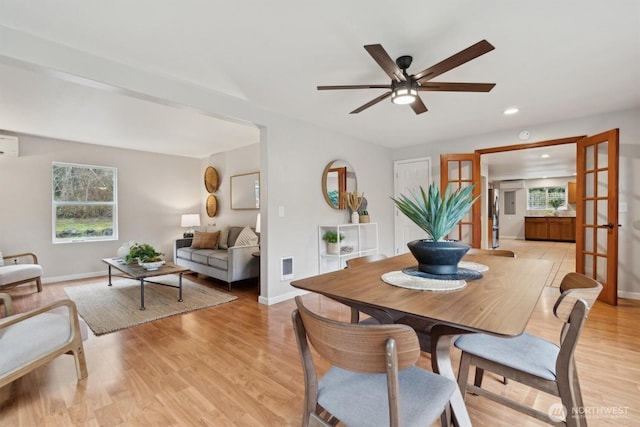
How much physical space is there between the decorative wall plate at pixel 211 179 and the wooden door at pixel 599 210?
6012mm

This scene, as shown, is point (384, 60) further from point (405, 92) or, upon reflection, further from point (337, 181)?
point (337, 181)

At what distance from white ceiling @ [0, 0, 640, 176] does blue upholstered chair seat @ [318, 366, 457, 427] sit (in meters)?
1.93

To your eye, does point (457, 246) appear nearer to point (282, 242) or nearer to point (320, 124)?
point (282, 242)

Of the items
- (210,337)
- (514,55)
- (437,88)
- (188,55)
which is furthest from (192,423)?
(514,55)

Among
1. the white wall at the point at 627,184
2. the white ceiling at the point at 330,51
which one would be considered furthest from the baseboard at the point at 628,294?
the white ceiling at the point at 330,51

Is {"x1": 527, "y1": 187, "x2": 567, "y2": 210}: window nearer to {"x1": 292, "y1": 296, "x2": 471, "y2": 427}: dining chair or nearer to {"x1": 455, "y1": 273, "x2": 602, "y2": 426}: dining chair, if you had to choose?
{"x1": 455, "y1": 273, "x2": 602, "y2": 426}: dining chair

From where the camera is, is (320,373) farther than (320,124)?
No

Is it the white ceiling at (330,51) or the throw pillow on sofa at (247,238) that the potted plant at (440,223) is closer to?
the white ceiling at (330,51)

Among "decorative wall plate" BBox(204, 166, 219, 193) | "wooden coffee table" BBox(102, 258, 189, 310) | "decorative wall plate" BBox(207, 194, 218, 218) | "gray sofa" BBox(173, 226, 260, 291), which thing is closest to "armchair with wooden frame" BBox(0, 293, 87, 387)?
"wooden coffee table" BBox(102, 258, 189, 310)

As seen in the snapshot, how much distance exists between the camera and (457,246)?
1.45 m

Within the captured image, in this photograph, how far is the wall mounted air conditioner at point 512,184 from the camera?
407 inches

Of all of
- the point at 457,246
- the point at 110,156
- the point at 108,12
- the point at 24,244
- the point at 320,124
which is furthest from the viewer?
the point at 110,156

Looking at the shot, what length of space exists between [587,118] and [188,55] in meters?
4.62

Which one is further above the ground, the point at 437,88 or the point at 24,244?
the point at 437,88
